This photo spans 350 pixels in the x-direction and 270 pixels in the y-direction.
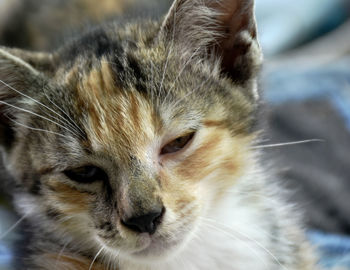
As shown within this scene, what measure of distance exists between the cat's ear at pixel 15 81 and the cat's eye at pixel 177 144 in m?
0.42

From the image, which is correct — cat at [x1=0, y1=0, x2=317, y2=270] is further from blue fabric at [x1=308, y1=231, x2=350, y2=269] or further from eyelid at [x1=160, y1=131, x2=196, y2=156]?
blue fabric at [x1=308, y1=231, x2=350, y2=269]

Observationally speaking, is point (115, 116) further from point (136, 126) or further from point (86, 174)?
point (86, 174)

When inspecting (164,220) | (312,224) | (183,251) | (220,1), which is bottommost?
(312,224)

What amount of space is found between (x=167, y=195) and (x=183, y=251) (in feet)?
1.01

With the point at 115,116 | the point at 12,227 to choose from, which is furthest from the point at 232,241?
the point at 12,227

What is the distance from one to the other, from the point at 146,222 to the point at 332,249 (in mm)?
1276

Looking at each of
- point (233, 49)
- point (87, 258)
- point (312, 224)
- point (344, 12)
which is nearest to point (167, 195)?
point (87, 258)

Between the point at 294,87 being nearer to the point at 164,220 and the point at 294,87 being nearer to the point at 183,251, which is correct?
the point at 183,251

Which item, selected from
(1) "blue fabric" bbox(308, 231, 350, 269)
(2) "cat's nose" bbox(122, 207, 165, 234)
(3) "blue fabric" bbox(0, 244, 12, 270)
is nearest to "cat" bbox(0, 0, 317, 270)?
(2) "cat's nose" bbox(122, 207, 165, 234)

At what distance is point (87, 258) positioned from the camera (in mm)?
1515

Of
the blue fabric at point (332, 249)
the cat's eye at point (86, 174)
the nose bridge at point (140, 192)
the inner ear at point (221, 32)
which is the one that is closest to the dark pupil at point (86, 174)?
the cat's eye at point (86, 174)

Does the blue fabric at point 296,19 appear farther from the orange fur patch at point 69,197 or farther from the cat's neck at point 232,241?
the orange fur patch at point 69,197

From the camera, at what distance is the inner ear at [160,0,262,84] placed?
1.48 m

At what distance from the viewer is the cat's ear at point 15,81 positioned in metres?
1.42
